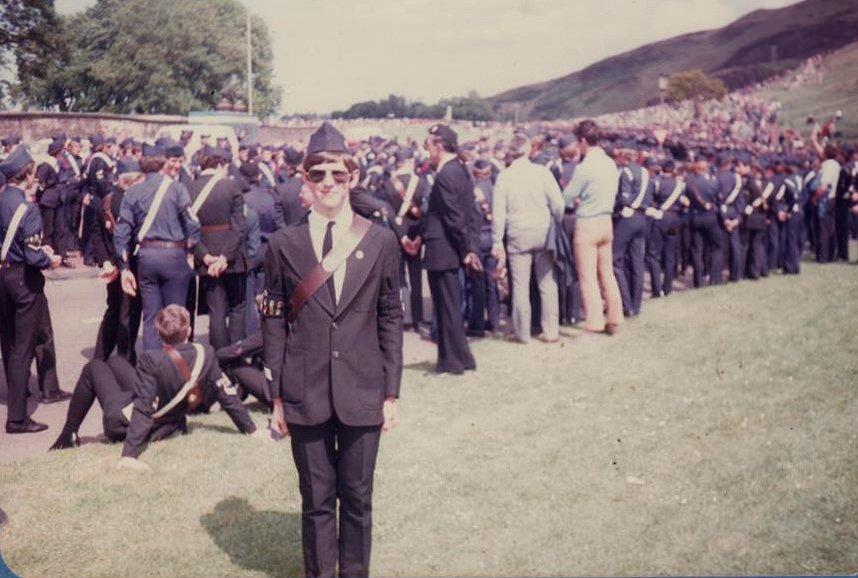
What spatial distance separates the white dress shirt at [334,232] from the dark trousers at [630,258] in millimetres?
7564

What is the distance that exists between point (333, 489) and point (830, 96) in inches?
468

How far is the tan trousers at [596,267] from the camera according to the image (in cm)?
995

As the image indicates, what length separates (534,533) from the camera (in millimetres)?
4910

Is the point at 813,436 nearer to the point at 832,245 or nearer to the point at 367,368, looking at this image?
the point at 367,368

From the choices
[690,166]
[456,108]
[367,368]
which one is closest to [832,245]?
[690,166]

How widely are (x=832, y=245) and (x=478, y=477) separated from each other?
13.4 metres

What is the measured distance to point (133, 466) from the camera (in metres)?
5.78

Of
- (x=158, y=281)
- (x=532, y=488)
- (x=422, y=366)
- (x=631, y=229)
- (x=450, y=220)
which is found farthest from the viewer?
(x=631, y=229)

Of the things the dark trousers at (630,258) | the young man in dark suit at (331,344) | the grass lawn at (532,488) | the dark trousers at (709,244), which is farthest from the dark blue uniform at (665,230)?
the young man in dark suit at (331,344)

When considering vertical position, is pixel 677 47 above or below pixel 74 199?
above

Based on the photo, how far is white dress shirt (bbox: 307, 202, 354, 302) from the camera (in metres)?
3.82

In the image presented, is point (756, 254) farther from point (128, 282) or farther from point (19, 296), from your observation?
point (19, 296)

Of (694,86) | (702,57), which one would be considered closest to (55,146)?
(702,57)

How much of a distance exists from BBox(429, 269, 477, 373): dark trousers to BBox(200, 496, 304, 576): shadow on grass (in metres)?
3.44
